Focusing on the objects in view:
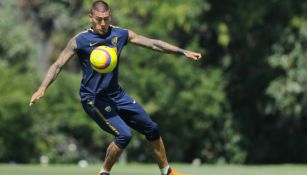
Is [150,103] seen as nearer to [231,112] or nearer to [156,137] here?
[231,112]

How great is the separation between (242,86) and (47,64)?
8.61 metres

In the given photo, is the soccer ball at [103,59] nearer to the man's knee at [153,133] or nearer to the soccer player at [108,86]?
the soccer player at [108,86]

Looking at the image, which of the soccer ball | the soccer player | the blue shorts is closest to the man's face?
the soccer player

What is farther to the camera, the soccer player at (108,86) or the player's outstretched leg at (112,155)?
the player's outstretched leg at (112,155)

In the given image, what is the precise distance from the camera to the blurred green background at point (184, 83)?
3092cm

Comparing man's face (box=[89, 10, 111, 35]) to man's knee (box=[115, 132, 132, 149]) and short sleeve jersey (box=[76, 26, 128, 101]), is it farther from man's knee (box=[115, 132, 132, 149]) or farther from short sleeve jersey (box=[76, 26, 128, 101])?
man's knee (box=[115, 132, 132, 149])

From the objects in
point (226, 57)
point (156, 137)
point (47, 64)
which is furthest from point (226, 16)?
point (156, 137)

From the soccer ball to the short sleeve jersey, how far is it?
0.27ft

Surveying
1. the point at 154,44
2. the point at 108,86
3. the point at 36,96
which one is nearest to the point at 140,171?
the point at 154,44

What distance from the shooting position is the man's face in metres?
10.9

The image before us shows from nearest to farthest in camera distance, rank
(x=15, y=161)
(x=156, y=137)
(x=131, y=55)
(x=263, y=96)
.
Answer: (x=156, y=137) → (x=15, y=161) → (x=131, y=55) → (x=263, y=96)

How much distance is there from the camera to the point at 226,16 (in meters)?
34.1

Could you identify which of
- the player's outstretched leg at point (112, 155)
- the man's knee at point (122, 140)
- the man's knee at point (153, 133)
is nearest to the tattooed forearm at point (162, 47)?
the man's knee at point (153, 133)

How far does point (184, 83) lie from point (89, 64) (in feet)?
75.1
